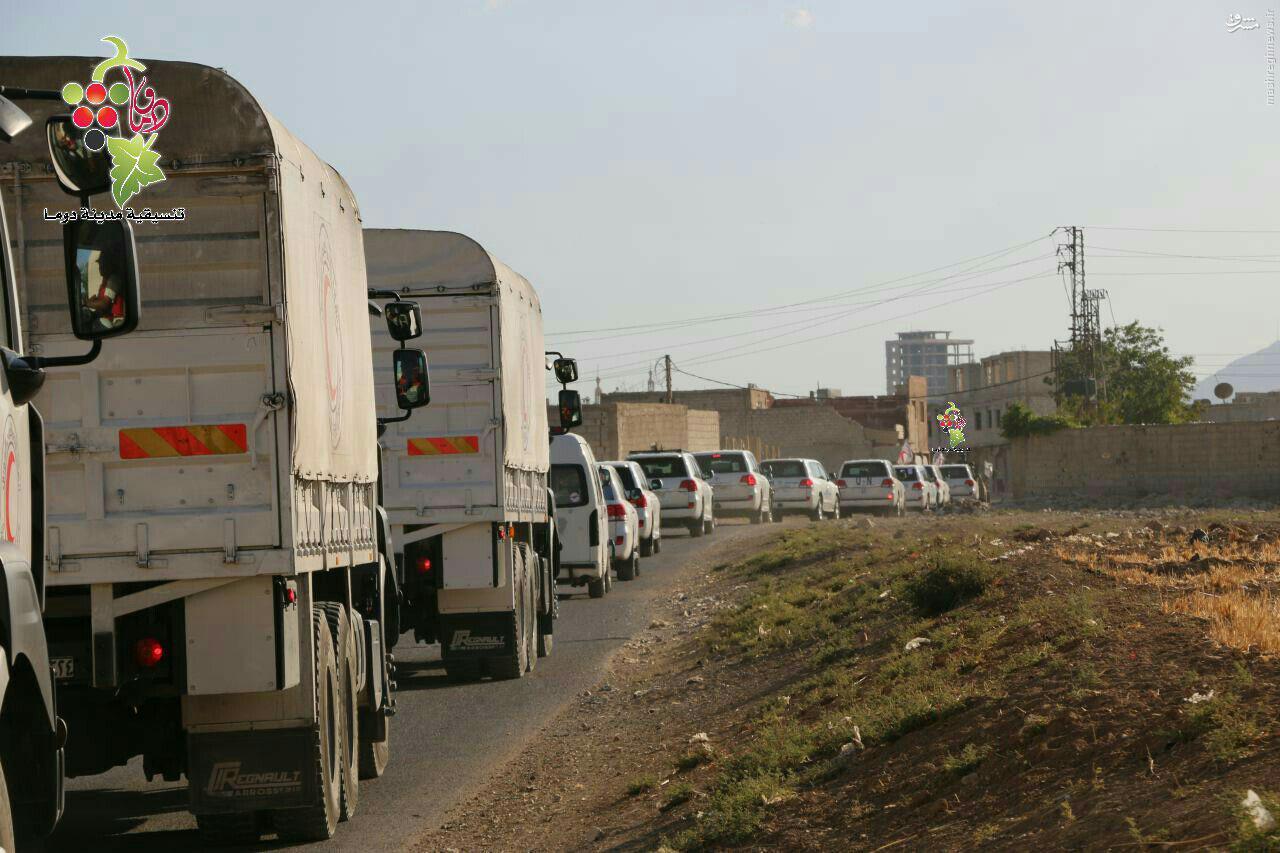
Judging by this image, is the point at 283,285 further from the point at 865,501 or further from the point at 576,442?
Result: the point at 865,501

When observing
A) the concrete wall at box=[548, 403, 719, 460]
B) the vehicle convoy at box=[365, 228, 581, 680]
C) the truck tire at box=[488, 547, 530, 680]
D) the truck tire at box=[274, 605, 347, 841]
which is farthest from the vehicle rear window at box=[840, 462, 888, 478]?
the truck tire at box=[274, 605, 347, 841]

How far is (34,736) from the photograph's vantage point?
4641mm

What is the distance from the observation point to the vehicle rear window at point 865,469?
45906mm

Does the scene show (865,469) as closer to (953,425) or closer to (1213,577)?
(1213,577)

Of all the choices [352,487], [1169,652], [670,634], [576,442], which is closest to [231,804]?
[352,487]

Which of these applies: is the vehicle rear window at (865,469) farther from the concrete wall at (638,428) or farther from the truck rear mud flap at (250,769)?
the truck rear mud flap at (250,769)

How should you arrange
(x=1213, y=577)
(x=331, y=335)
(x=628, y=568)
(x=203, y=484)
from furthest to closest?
(x=628, y=568)
(x=1213, y=577)
(x=331, y=335)
(x=203, y=484)

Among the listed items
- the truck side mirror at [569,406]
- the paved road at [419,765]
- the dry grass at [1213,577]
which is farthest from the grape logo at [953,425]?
the paved road at [419,765]

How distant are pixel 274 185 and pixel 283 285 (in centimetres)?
48

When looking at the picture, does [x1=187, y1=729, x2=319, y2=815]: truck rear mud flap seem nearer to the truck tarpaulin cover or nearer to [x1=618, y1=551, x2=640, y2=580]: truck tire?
the truck tarpaulin cover

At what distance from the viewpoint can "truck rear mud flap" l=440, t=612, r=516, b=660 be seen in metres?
14.0

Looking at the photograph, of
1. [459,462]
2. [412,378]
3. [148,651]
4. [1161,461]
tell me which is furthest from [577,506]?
[1161,461]

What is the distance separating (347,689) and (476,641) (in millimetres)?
5413

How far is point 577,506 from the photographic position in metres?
21.7
